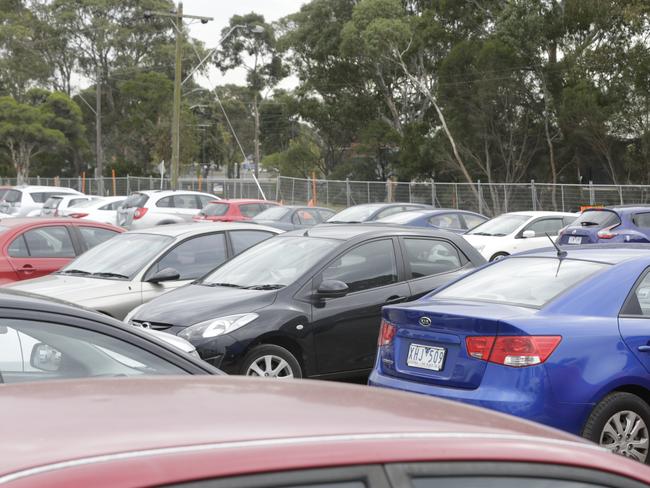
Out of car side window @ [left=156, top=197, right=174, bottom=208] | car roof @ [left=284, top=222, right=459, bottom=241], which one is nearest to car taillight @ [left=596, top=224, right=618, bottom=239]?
car roof @ [left=284, top=222, right=459, bottom=241]

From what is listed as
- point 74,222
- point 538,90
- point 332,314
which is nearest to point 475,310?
point 332,314

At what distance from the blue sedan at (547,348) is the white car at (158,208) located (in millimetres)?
21968

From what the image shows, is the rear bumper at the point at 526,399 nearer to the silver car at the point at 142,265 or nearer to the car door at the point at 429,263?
the car door at the point at 429,263

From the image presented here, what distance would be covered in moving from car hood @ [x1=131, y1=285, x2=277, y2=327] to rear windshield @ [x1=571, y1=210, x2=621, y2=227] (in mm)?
11722

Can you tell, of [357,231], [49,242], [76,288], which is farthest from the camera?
[49,242]

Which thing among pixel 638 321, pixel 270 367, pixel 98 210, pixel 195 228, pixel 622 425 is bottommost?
pixel 270 367

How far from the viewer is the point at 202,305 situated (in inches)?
340

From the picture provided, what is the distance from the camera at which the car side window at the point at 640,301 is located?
6.47 m

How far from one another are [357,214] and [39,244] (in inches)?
479

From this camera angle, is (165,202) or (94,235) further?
(165,202)

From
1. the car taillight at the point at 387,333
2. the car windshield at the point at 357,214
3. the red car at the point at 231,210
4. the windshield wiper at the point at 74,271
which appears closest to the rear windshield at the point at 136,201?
the red car at the point at 231,210

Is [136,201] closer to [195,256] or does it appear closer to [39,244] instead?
[39,244]

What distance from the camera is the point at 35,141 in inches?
2621

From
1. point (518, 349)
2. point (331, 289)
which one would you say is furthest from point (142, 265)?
point (518, 349)
